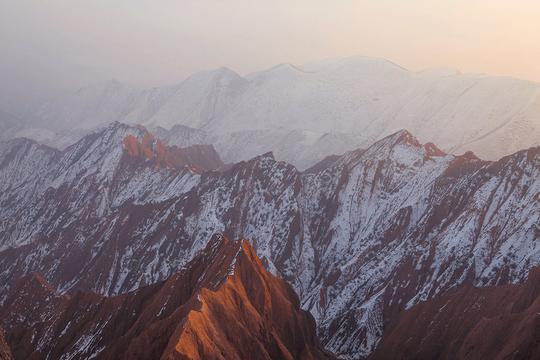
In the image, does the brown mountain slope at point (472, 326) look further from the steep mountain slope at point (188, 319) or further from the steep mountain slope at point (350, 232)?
the steep mountain slope at point (188, 319)

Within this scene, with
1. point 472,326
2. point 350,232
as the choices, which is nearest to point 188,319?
point 472,326

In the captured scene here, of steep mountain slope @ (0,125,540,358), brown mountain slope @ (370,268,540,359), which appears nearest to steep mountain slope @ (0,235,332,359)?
brown mountain slope @ (370,268,540,359)

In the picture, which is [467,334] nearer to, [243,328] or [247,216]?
[243,328]

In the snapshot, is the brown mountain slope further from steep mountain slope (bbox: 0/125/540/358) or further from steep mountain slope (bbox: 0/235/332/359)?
steep mountain slope (bbox: 0/235/332/359)

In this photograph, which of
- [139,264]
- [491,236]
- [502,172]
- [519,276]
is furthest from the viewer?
[139,264]

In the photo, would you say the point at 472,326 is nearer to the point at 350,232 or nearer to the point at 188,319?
the point at 188,319

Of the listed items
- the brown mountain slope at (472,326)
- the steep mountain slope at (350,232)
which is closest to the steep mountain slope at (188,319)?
the brown mountain slope at (472,326)

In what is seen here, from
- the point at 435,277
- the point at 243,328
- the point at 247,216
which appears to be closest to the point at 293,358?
the point at 243,328
